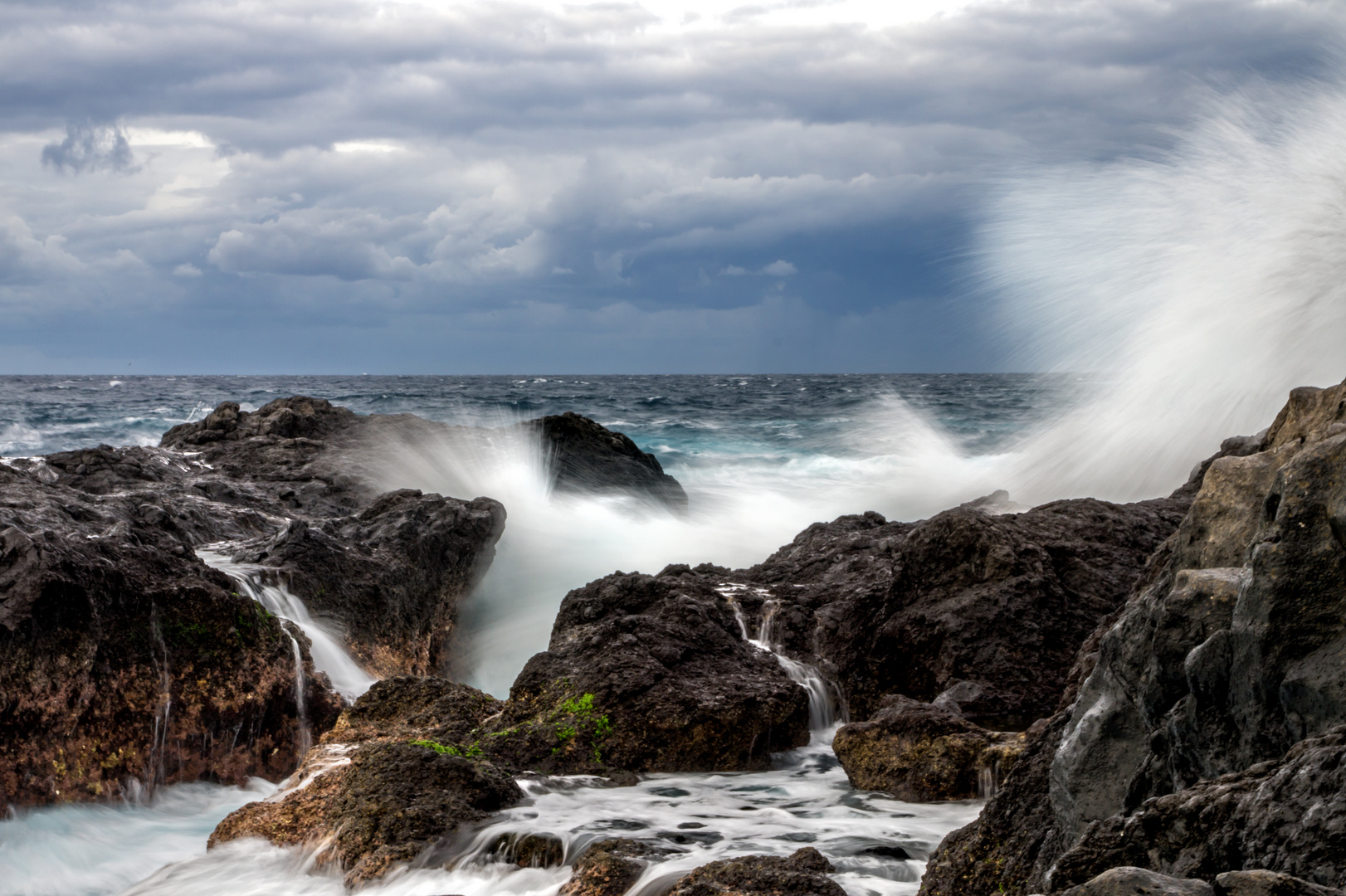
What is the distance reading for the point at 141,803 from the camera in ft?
18.2

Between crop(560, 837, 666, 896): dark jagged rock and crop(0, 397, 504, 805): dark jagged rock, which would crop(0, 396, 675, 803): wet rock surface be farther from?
crop(560, 837, 666, 896): dark jagged rock

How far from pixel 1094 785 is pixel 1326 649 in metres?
0.68

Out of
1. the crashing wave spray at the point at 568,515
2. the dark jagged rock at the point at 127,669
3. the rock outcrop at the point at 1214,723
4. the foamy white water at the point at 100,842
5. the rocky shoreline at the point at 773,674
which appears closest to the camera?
the rock outcrop at the point at 1214,723

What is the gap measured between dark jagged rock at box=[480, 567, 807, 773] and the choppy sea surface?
18 centimetres

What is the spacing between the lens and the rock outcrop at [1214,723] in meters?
1.85

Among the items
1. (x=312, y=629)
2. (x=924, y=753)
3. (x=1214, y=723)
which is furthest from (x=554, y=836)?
(x=312, y=629)

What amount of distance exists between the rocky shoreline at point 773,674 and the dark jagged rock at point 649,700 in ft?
0.06

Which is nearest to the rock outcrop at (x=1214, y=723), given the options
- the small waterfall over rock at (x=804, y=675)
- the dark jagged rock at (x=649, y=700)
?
the dark jagged rock at (x=649, y=700)

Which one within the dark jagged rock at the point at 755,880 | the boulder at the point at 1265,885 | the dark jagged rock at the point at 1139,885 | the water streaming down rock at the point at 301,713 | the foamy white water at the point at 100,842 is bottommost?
the foamy white water at the point at 100,842

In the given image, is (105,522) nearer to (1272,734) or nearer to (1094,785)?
(1094,785)

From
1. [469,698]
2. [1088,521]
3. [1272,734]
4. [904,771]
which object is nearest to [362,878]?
[469,698]

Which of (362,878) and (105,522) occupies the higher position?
(105,522)

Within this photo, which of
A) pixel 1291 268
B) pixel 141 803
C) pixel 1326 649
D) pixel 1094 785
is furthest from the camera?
pixel 1291 268

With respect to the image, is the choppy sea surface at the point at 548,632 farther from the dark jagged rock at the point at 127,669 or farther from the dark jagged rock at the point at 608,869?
the dark jagged rock at the point at 127,669
